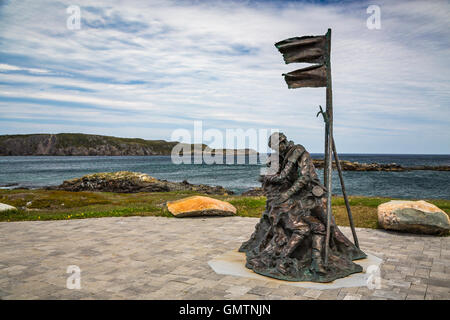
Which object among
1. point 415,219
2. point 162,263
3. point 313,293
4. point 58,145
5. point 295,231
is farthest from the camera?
point 58,145

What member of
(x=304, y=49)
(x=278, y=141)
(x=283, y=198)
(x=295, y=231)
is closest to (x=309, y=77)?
(x=304, y=49)

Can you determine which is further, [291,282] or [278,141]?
[278,141]

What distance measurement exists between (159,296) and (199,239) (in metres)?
4.41

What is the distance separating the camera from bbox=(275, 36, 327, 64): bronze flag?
287 inches

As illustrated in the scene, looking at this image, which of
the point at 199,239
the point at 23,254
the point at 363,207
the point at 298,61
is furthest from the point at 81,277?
the point at 363,207

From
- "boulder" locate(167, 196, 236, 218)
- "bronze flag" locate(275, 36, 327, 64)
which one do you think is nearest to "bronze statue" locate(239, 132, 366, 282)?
"bronze flag" locate(275, 36, 327, 64)

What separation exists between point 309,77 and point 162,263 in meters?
5.39

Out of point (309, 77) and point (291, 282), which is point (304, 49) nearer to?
point (309, 77)

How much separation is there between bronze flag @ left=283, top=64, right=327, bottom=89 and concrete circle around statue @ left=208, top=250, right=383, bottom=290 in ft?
13.4

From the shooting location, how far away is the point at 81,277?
6867mm

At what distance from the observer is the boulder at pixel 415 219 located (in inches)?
421

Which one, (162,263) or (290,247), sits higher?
(290,247)

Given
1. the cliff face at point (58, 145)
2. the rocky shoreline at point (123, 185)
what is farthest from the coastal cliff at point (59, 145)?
the rocky shoreline at point (123, 185)

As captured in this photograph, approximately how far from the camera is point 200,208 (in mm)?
14297
